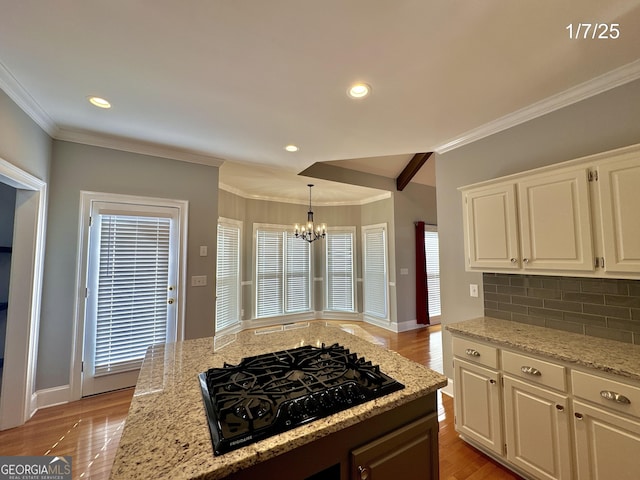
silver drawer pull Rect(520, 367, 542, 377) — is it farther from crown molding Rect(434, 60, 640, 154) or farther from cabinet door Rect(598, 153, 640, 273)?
crown molding Rect(434, 60, 640, 154)

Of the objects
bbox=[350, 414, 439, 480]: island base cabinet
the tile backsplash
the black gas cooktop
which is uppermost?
the tile backsplash

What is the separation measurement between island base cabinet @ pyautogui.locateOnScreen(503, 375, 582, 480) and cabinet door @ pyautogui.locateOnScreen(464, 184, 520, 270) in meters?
0.87

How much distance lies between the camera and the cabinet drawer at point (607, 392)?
130cm

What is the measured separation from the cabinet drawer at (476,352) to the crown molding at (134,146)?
128 inches

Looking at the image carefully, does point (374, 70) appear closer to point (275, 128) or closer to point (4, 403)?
point (275, 128)

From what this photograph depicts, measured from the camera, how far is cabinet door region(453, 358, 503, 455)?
184 centimetres

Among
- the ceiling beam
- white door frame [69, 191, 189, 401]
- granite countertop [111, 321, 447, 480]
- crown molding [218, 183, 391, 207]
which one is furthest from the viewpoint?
crown molding [218, 183, 391, 207]

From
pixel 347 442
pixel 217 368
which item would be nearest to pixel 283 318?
pixel 217 368

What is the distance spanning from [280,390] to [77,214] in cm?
298

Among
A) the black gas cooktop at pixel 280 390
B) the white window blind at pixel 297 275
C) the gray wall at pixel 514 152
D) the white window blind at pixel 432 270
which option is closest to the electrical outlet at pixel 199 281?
the black gas cooktop at pixel 280 390

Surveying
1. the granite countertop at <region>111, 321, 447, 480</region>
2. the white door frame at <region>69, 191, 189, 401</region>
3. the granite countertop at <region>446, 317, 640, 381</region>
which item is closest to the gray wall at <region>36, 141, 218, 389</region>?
the white door frame at <region>69, 191, 189, 401</region>

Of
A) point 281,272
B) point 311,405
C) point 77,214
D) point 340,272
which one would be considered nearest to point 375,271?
point 340,272

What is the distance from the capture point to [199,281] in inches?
128

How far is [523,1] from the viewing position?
129 cm
